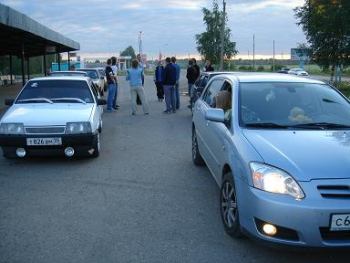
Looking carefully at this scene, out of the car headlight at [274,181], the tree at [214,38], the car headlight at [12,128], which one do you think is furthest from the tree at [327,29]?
the car headlight at [274,181]

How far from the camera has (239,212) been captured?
453 centimetres

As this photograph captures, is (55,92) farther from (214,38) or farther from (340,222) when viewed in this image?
(214,38)

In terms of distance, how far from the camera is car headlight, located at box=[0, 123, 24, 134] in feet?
26.9

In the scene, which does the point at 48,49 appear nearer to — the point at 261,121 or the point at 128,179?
the point at 128,179

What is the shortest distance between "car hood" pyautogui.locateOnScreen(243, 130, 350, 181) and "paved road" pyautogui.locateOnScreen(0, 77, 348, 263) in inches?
30.3

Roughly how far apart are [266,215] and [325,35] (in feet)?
80.6

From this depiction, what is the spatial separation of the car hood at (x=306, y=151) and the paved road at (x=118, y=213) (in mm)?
769

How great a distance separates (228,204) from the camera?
16.5ft

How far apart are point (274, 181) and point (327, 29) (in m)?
23.3

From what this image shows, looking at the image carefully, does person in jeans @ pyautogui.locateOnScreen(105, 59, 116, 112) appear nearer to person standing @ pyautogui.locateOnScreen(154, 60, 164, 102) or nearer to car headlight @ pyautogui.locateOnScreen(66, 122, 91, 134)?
person standing @ pyautogui.locateOnScreen(154, 60, 164, 102)

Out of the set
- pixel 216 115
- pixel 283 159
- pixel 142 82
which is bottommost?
pixel 283 159

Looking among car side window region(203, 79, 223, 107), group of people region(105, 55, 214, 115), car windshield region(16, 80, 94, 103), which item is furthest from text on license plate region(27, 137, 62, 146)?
group of people region(105, 55, 214, 115)

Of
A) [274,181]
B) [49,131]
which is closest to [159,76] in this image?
[49,131]

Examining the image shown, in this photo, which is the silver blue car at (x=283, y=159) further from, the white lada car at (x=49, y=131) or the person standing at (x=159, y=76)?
the person standing at (x=159, y=76)
